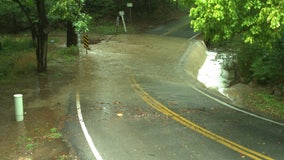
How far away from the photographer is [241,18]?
1036 cm

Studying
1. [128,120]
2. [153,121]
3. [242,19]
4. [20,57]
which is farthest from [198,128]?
[20,57]

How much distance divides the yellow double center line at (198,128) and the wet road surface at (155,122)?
1.9 inches

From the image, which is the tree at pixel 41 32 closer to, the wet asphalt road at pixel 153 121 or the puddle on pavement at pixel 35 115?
the puddle on pavement at pixel 35 115

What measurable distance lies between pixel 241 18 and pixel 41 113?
7427 millimetres

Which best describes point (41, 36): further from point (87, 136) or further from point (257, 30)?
point (257, 30)

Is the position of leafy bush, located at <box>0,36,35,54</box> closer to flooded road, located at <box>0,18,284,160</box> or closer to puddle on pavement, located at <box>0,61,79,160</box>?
flooded road, located at <box>0,18,284,160</box>

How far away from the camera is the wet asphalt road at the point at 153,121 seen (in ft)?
32.9

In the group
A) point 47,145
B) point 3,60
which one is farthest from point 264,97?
point 3,60

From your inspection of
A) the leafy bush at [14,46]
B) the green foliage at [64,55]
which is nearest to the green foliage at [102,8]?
the leafy bush at [14,46]

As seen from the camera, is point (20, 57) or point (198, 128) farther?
point (20, 57)

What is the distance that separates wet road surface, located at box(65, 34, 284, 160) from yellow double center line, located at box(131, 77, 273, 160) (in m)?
0.05

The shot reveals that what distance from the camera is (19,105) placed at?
41.2 ft

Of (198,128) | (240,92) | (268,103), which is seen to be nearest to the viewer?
(198,128)

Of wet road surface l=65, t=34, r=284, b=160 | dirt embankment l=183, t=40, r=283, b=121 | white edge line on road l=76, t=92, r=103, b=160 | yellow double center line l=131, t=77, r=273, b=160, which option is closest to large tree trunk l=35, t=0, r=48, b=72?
wet road surface l=65, t=34, r=284, b=160
